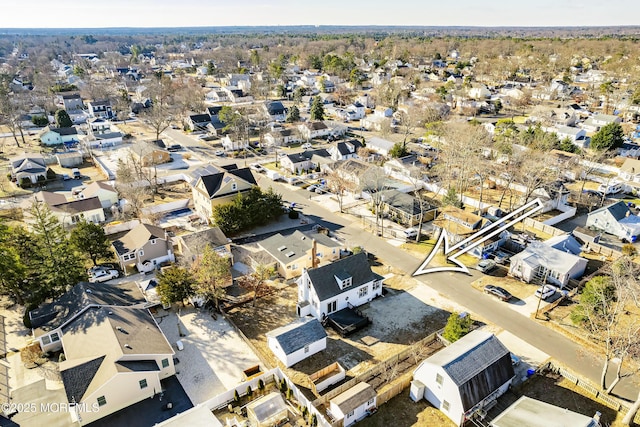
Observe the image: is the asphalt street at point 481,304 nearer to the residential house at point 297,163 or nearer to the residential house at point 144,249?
the residential house at point 297,163

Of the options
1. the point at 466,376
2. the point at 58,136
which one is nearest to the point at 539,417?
the point at 466,376

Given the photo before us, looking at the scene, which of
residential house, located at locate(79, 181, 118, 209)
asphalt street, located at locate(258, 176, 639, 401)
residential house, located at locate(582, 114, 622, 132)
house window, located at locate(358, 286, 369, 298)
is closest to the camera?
asphalt street, located at locate(258, 176, 639, 401)

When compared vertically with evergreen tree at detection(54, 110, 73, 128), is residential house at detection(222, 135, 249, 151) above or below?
below

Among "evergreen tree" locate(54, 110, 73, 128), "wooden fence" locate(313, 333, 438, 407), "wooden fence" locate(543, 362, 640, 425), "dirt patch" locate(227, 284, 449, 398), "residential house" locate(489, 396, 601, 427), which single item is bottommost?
"dirt patch" locate(227, 284, 449, 398)

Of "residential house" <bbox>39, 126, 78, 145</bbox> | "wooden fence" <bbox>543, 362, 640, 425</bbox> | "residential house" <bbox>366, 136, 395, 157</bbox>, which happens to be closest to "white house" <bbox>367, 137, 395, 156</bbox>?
"residential house" <bbox>366, 136, 395, 157</bbox>

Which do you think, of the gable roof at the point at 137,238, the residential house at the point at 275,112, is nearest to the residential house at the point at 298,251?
the gable roof at the point at 137,238

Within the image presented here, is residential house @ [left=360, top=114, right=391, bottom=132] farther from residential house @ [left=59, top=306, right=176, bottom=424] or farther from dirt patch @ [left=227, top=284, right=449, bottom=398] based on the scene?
residential house @ [left=59, top=306, right=176, bottom=424]
